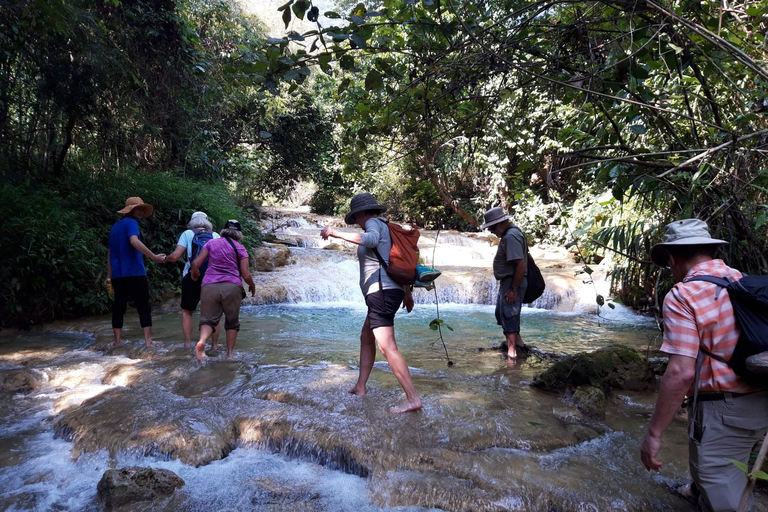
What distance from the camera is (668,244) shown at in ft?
8.21

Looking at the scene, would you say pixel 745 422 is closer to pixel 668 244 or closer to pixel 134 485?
pixel 668 244

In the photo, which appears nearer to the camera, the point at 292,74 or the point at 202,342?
the point at 292,74

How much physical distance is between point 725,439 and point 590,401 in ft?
6.25

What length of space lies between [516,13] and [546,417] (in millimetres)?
2987

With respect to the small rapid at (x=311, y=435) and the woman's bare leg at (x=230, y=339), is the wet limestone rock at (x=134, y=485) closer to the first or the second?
the small rapid at (x=311, y=435)

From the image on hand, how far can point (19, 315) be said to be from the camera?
25.3 ft

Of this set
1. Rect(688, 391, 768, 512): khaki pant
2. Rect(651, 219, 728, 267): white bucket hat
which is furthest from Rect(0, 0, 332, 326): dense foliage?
Rect(688, 391, 768, 512): khaki pant

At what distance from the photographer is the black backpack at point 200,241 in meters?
5.81

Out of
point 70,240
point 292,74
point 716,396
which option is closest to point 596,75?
point 292,74

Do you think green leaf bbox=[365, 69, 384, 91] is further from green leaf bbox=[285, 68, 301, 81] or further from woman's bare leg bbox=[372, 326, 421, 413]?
woman's bare leg bbox=[372, 326, 421, 413]

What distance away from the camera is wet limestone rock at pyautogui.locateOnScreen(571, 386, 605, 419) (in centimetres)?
416

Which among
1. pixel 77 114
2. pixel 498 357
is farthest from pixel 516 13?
pixel 77 114

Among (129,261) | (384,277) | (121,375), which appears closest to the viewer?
(384,277)

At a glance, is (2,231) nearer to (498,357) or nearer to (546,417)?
(498,357)
